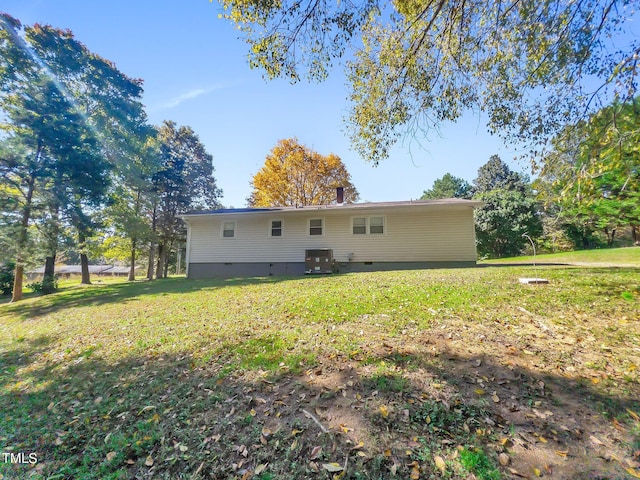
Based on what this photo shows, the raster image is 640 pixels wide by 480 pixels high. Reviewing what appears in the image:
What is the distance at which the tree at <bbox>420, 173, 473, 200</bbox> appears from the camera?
114ft

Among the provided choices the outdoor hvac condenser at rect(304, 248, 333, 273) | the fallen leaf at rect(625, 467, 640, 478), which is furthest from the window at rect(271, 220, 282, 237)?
the fallen leaf at rect(625, 467, 640, 478)

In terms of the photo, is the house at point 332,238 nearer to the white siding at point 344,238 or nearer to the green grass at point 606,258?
the white siding at point 344,238

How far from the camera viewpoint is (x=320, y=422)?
235 centimetres

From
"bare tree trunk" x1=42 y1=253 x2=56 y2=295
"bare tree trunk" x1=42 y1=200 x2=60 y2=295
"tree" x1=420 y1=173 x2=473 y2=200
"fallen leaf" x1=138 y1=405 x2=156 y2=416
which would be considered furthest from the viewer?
"tree" x1=420 y1=173 x2=473 y2=200

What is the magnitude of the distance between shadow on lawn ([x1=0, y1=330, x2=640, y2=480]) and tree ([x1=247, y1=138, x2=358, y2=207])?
872 inches

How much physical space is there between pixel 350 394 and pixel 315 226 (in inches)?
428

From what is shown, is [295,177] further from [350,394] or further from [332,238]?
[350,394]

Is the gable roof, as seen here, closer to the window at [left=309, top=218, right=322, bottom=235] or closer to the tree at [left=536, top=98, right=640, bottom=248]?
the window at [left=309, top=218, right=322, bottom=235]

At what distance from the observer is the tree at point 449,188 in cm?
3484

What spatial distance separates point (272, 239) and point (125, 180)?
11.6m

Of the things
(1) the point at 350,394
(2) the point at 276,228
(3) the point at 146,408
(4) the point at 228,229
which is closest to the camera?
(1) the point at 350,394

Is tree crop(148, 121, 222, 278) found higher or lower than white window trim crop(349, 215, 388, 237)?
higher

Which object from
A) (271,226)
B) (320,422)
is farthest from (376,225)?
(320,422)

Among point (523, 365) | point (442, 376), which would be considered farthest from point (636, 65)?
point (442, 376)
